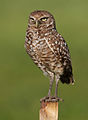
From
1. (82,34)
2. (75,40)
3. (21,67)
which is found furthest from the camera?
(82,34)

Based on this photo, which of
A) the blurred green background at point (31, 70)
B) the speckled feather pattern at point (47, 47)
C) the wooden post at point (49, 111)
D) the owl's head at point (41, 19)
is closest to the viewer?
the wooden post at point (49, 111)

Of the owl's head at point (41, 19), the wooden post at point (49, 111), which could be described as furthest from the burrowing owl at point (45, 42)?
the wooden post at point (49, 111)

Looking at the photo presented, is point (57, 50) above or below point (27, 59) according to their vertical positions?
below

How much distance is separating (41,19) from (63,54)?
61 cm

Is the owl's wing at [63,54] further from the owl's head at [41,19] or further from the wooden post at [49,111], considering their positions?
the wooden post at [49,111]

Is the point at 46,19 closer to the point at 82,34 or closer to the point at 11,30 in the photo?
the point at 82,34

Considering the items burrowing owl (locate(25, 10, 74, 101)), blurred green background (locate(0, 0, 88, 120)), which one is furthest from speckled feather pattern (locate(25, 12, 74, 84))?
blurred green background (locate(0, 0, 88, 120))

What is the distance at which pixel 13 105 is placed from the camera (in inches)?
442

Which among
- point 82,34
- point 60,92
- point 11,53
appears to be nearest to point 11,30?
point 82,34

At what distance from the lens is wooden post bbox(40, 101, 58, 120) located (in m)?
6.54

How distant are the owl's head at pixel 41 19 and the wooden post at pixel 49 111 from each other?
1.29 meters

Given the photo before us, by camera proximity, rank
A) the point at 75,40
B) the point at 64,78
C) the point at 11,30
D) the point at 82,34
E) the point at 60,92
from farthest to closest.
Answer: the point at 11,30
the point at 82,34
the point at 75,40
the point at 60,92
the point at 64,78

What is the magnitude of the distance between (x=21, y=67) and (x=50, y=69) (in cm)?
666

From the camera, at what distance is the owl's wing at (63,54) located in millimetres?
7793
